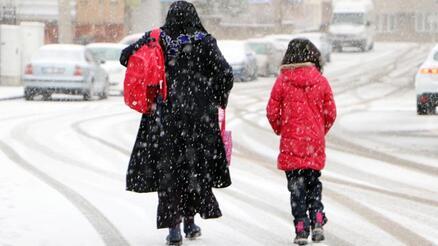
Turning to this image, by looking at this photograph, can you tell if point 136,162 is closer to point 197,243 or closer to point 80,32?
point 197,243

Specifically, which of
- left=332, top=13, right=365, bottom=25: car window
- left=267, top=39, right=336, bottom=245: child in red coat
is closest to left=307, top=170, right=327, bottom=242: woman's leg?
left=267, top=39, right=336, bottom=245: child in red coat

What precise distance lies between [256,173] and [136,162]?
16.7ft

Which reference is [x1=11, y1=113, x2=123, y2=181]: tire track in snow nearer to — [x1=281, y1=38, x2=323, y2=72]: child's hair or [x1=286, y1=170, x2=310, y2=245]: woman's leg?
[x1=286, y1=170, x2=310, y2=245]: woman's leg

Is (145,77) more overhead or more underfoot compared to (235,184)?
more overhead

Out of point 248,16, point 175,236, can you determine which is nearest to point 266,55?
point 175,236

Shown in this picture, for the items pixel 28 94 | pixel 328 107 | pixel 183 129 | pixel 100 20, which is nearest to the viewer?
pixel 183 129

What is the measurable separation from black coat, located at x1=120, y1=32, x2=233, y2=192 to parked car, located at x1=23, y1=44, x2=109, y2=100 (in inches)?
774

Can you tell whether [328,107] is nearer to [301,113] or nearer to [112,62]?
[301,113]

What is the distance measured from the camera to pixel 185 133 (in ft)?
25.2

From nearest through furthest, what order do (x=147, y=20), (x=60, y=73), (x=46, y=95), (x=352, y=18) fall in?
(x=60, y=73)
(x=46, y=95)
(x=352, y=18)
(x=147, y=20)

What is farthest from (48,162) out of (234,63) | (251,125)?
(234,63)

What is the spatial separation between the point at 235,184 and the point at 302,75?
380 centimetres

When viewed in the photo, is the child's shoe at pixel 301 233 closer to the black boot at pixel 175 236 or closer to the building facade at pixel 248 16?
the black boot at pixel 175 236

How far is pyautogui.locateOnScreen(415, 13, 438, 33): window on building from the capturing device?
100125 millimetres
